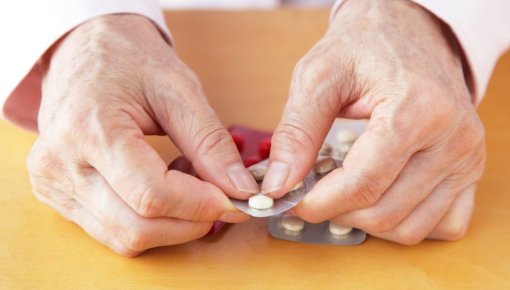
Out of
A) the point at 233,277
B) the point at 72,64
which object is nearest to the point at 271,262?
the point at 233,277

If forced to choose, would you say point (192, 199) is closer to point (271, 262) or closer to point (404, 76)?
point (271, 262)

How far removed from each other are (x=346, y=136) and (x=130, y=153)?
0.97ft

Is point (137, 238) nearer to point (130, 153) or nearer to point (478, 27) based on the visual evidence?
point (130, 153)

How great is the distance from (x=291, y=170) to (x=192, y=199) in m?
0.10

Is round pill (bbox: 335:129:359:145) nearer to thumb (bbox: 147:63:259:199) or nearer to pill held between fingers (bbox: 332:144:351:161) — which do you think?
pill held between fingers (bbox: 332:144:351:161)

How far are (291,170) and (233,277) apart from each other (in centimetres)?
12

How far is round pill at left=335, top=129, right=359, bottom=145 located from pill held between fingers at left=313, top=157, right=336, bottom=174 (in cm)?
11

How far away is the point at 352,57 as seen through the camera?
0.68 m

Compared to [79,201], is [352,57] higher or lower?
higher

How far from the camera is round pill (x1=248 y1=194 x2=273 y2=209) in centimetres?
62

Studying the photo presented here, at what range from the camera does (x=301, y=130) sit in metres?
0.65

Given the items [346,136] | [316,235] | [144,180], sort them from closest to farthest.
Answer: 1. [144,180]
2. [316,235]
3. [346,136]

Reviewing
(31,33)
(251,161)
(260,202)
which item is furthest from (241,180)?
(31,33)

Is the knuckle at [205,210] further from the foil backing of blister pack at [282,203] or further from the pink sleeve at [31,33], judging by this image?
the pink sleeve at [31,33]
